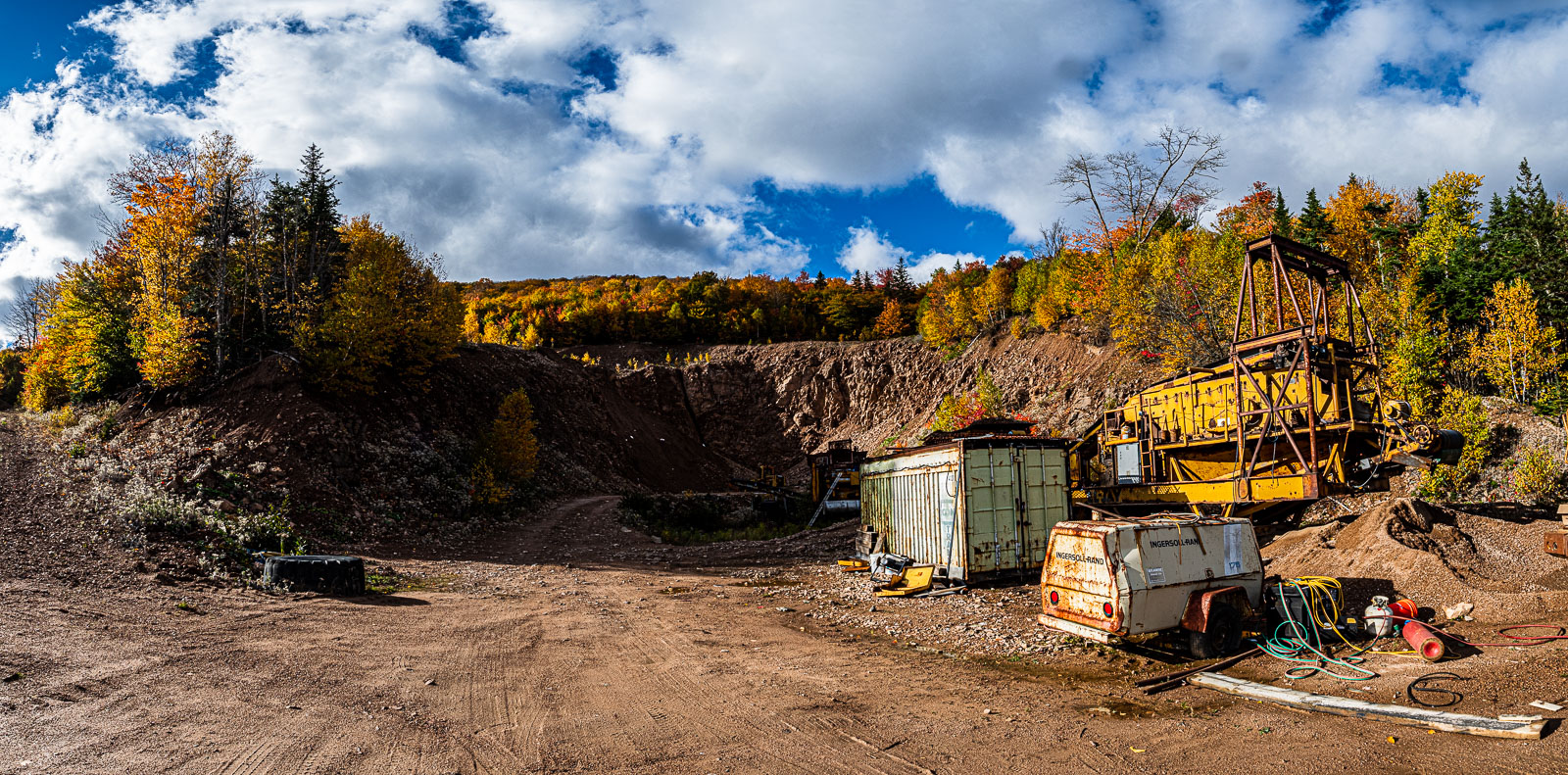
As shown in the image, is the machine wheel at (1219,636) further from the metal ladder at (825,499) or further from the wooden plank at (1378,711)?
the metal ladder at (825,499)

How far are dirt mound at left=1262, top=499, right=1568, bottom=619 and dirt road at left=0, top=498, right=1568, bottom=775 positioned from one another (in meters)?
5.72

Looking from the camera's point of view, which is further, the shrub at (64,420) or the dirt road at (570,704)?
the shrub at (64,420)

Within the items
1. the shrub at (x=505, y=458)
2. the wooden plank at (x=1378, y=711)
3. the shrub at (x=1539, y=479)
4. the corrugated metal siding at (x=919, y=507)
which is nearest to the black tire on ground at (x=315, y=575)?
the corrugated metal siding at (x=919, y=507)

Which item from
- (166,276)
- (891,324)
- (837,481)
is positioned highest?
(891,324)

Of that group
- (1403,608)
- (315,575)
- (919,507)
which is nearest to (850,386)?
(919,507)

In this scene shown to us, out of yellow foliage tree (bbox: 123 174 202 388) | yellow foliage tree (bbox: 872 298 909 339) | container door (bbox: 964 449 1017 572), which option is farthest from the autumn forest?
container door (bbox: 964 449 1017 572)

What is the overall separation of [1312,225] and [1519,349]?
2321 cm

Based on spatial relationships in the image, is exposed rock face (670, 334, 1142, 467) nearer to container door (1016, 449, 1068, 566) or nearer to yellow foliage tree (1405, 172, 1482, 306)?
yellow foliage tree (1405, 172, 1482, 306)

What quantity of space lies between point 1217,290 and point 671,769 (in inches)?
1412

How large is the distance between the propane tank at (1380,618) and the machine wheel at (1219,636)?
5.68 ft

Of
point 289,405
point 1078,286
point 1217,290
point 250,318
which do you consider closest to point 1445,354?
point 1217,290

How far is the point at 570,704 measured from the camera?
7297 millimetres

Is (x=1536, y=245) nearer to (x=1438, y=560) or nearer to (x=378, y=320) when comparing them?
(x=1438, y=560)

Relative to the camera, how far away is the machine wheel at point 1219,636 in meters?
8.94
